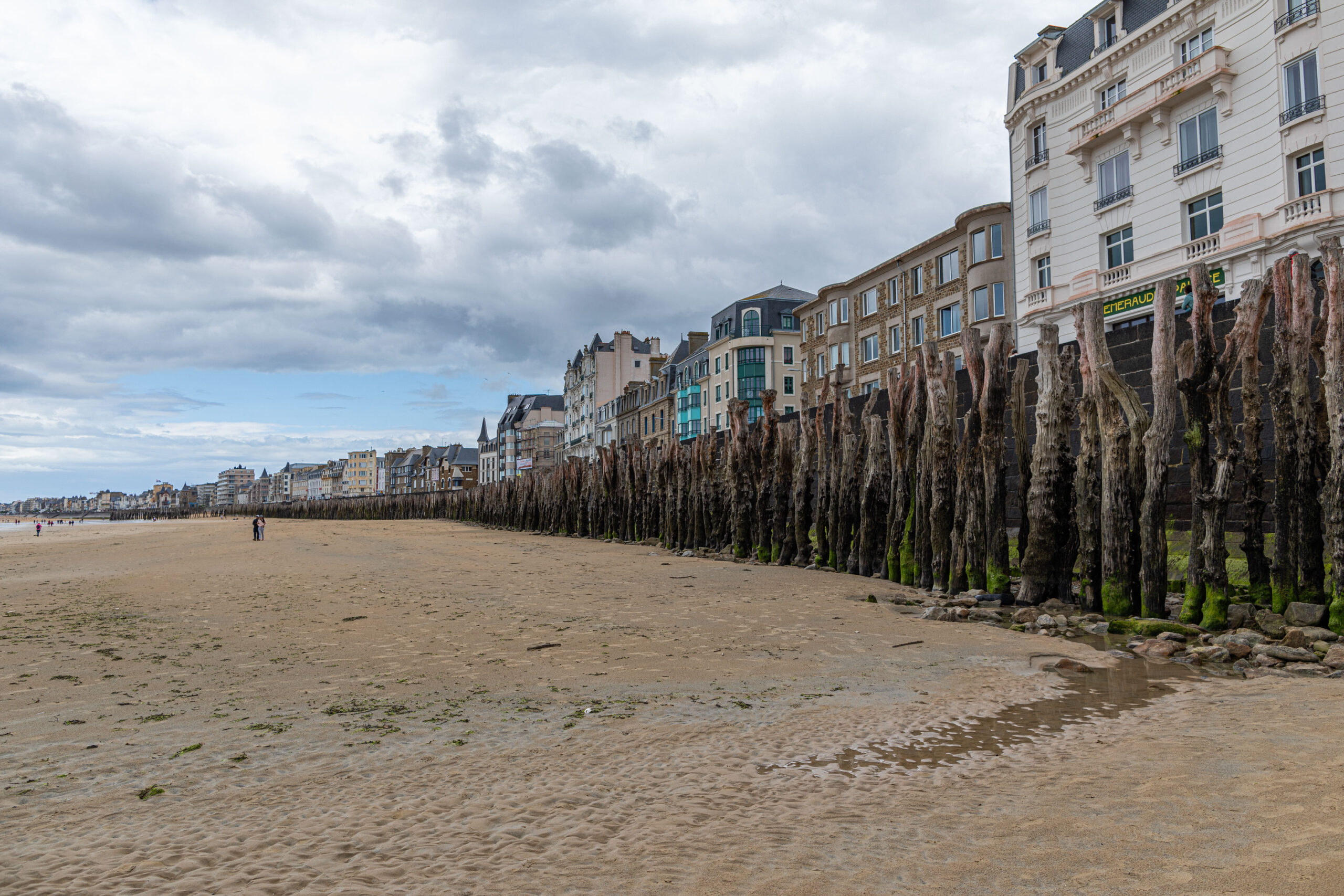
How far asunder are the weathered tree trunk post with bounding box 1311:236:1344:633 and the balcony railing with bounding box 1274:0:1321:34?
61.3ft

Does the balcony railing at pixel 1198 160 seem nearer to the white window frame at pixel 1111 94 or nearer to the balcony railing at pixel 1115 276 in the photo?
the balcony railing at pixel 1115 276

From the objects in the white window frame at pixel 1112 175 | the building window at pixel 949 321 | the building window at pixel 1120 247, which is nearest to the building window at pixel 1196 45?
the white window frame at pixel 1112 175

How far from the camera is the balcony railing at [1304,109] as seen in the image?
63.1ft

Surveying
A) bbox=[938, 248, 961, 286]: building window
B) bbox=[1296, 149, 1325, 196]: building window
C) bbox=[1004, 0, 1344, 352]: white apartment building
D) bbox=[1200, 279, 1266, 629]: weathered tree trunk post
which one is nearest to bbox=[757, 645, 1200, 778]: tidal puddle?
bbox=[1200, 279, 1266, 629]: weathered tree trunk post

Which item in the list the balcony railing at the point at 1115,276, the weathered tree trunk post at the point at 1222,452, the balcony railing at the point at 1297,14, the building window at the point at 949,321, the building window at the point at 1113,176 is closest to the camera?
the weathered tree trunk post at the point at 1222,452

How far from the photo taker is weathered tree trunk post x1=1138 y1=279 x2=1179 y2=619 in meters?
7.60

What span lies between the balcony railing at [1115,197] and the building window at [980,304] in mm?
6101

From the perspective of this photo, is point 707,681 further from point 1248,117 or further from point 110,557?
point 1248,117

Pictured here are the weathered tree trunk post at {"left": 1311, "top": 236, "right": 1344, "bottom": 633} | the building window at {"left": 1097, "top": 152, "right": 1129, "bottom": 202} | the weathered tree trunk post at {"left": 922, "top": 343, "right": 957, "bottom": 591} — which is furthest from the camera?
the building window at {"left": 1097, "top": 152, "right": 1129, "bottom": 202}

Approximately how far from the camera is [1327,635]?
6.39 meters

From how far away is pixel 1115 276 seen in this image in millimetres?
24734

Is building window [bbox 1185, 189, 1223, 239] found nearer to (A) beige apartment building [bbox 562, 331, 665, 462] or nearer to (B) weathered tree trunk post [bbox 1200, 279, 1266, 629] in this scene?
(B) weathered tree trunk post [bbox 1200, 279, 1266, 629]

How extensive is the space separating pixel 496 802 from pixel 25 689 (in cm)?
430

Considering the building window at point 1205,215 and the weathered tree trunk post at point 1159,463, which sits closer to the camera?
the weathered tree trunk post at point 1159,463
